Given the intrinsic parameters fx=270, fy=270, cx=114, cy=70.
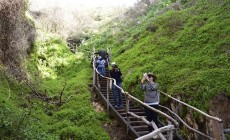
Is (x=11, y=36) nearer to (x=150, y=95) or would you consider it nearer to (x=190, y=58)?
(x=150, y=95)

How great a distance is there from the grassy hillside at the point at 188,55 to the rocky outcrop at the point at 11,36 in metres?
5.50

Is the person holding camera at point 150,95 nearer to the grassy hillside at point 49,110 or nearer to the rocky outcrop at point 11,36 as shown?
the grassy hillside at point 49,110

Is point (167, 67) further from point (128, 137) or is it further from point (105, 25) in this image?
point (105, 25)

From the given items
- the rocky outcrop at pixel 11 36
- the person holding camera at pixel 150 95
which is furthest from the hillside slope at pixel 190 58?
the rocky outcrop at pixel 11 36

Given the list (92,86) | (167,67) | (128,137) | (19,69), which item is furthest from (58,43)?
(128,137)

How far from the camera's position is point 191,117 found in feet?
28.6

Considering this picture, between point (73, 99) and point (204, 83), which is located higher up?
point (204, 83)

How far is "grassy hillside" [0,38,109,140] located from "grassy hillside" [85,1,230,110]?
2515 mm

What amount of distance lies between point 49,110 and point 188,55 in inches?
270

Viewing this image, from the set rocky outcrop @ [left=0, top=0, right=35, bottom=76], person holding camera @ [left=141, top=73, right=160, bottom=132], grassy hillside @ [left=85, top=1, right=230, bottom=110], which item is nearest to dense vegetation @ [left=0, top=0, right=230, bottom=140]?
grassy hillside @ [left=85, top=1, right=230, bottom=110]

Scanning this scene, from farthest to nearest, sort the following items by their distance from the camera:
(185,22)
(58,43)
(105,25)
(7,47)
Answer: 1. (105,25)
2. (58,43)
3. (185,22)
4. (7,47)

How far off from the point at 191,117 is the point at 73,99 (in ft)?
23.3

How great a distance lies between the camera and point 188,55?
11.8m

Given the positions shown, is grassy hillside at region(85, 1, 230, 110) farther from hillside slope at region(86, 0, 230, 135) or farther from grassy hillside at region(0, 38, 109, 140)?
grassy hillside at region(0, 38, 109, 140)
